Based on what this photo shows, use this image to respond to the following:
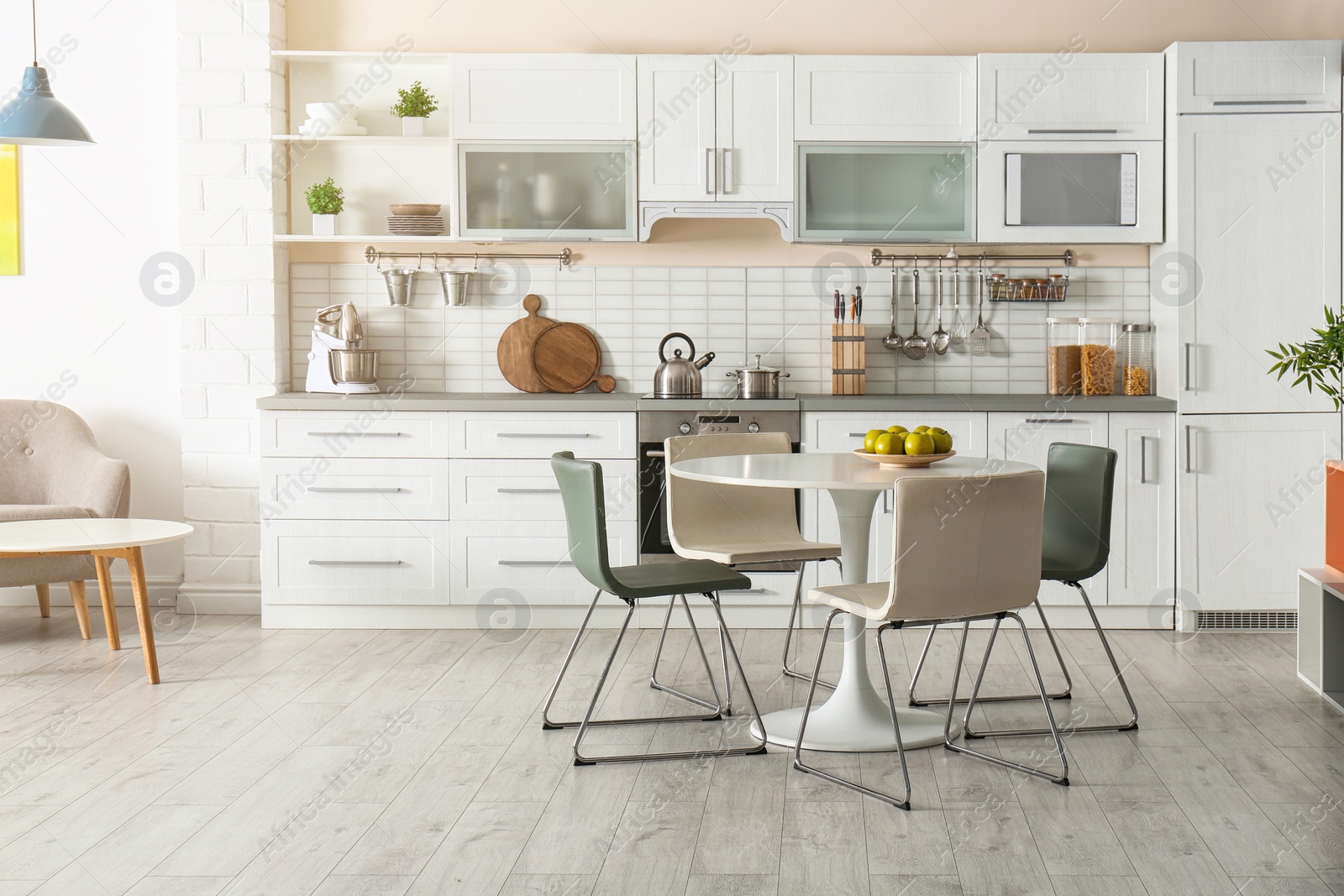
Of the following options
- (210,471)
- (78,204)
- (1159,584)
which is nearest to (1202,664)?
(1159,584)

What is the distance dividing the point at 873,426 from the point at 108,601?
2.84 m

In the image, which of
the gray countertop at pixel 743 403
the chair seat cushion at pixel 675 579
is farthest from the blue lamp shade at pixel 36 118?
the chair seat cushion at pixel 675 579

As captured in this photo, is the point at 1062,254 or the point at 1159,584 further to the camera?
the point at 1062,254

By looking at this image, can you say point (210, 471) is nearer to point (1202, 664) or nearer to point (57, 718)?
point (57, 718)

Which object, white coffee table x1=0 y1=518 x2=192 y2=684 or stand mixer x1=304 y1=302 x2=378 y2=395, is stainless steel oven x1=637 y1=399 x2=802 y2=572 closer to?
stand mixer x1=304 y1=302 x2=378 y2=395

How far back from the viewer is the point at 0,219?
5.21 m

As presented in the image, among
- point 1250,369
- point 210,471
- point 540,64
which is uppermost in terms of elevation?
point 540,64

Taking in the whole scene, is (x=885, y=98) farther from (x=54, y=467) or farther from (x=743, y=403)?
(x=54, y=467)

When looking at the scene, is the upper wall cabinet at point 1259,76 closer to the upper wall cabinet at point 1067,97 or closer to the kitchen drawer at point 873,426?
the upper wall cabinet at point 1067,97

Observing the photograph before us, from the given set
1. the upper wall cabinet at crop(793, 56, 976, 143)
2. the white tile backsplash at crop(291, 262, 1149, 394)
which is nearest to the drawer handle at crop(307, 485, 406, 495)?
the white tile backsplash at crop(291, 262, 1149, 394)

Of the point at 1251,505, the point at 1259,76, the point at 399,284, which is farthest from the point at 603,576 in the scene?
the point at 1259,76

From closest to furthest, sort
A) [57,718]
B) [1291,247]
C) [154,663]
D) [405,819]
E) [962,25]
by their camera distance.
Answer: [405,819] < [57,718] < [154,663] < [1291,247] < [962,25]

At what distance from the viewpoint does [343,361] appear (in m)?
4.93

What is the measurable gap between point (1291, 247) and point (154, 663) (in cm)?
434
